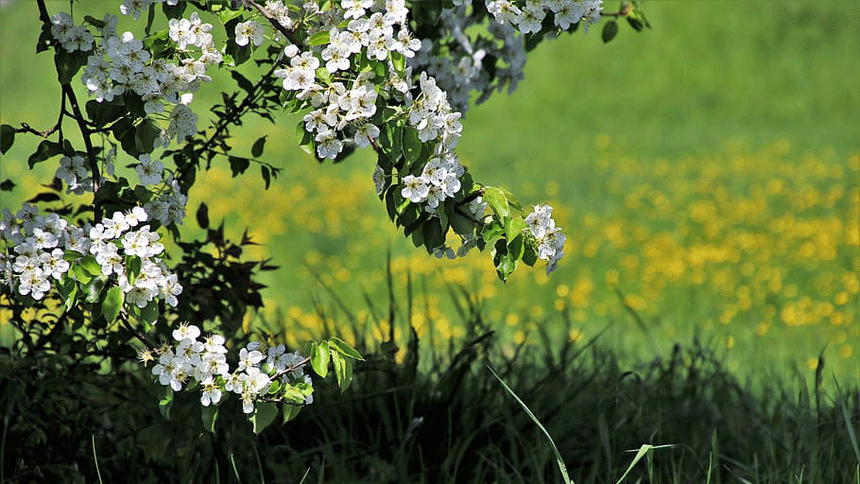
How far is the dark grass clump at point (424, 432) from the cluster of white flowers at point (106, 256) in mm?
561

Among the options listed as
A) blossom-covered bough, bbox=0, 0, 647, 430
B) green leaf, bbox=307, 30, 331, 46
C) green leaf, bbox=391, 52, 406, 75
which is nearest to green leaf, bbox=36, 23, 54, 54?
blossom-covered bough, bbox=0, 0, 647, 430

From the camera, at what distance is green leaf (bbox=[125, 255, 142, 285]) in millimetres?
1785

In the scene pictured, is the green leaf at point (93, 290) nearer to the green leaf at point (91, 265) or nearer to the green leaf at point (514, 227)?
the green leaf at point (91, 265)

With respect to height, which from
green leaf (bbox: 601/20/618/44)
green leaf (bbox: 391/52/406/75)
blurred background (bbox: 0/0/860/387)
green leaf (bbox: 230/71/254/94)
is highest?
blurred background (bbox: 0/0/860/387)

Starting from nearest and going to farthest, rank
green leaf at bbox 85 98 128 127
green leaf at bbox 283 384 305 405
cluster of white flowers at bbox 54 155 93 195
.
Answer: green leaf at bbox 283 384 305 405 → green leaf at bbox 85 98 128 127 → cluster of white flowers at bbox 54 155 93 195

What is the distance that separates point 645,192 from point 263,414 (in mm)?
6386

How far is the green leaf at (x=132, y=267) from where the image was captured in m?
1.79

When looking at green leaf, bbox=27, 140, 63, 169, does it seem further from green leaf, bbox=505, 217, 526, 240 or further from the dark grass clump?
green leaf, bbox=505, 217, 526, 240

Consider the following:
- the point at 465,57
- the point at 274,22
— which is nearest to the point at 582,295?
the point at 465,57

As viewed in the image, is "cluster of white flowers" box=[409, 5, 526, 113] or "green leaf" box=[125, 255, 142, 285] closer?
"green leaf" box=[125, 255, 142, 285]

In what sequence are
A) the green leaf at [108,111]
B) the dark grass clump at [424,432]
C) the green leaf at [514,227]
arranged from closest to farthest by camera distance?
1. the green leaf at [514,227]
2. the green leaf at [108,111]
3. the dark grass clump at [424,432]

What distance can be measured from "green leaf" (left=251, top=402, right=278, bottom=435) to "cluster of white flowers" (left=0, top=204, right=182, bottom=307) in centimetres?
25

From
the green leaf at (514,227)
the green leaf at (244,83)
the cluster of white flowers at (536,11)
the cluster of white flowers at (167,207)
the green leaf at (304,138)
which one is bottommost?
the green leaf at (514,227)

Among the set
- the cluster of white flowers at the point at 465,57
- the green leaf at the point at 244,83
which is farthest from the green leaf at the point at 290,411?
the cluster of white flowers at the point at 465,57
